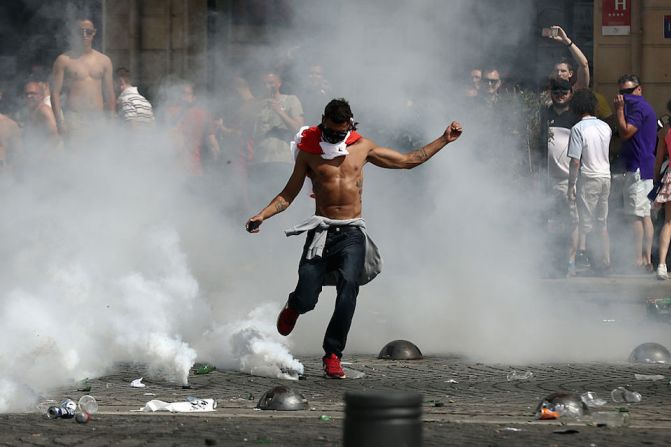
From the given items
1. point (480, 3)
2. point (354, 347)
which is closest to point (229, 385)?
point (354, 347)

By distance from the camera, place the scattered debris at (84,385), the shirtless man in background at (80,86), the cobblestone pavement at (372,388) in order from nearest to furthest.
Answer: the cobblestone pavement at (372,388)
the scattered debris at (84,385)
the shirtless man in background at (80,86)

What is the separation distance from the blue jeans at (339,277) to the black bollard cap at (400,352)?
0.96 meters

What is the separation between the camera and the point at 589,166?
13773mm

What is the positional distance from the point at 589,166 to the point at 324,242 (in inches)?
193

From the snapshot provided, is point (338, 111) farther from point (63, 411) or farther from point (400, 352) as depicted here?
point (63, 411)

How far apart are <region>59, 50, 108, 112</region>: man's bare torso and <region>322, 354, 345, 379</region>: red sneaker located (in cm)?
363

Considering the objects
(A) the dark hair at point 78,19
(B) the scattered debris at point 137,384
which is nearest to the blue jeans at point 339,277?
(B) the scattered debris at point 137,384

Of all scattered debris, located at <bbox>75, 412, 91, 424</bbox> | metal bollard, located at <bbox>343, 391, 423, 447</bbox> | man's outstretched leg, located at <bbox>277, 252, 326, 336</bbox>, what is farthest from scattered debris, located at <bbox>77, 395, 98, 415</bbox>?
metal bollard, located at <bbox>343, 391, 423, 447</bbox>

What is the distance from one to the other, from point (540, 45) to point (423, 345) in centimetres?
390

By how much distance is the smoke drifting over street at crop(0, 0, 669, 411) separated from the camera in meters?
9.47

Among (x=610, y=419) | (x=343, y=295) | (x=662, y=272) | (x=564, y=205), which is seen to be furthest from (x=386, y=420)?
(x=564, y=205)

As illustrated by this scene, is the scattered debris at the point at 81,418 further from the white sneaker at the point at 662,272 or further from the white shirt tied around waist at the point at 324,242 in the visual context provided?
the white sneaker at the point at 662,272

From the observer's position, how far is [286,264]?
12211 mm

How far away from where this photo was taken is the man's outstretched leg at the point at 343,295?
9234mm
